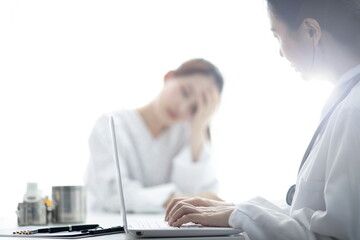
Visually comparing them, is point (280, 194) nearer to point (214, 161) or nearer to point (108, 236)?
point (214, 161)

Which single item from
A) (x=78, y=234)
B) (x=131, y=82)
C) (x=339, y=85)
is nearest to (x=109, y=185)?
(x=131, y=82)

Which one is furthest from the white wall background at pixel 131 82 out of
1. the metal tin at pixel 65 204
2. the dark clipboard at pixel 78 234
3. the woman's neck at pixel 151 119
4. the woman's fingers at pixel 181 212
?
the woman's fingers at pixel 181 212

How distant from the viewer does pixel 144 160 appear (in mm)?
2568

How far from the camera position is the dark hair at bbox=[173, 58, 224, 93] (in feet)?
8.58

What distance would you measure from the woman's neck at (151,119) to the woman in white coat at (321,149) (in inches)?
61.3

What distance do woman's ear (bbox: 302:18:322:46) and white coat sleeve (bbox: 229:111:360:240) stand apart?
0.23 metres

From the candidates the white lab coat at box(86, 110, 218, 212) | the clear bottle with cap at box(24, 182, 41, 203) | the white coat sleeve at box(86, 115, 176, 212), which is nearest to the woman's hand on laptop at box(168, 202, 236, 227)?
the clear bottle with cap at box(24, 182, 41, 203)

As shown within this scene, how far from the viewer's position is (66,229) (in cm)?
102

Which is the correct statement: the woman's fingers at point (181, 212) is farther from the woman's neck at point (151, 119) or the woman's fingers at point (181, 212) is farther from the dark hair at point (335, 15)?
the woman's neck at point (151, 119)

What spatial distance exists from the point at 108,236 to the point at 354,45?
655 mm

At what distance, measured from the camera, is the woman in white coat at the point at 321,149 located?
0.83 meters

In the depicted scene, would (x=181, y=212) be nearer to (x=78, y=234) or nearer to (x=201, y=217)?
(x=201, y=217)

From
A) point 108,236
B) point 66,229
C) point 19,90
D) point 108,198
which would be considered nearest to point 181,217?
point 108,236

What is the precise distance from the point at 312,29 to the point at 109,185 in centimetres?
152
